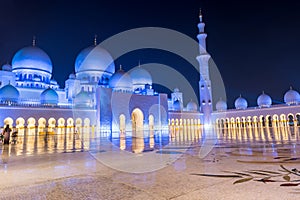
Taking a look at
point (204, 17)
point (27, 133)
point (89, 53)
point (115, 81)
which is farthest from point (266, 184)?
point (204, 17)

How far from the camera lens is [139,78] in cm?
2530

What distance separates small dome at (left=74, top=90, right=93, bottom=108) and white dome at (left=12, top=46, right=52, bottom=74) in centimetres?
538

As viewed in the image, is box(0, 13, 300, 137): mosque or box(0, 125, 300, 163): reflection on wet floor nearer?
box(0, 125, 300, 163): reflection on wet floor

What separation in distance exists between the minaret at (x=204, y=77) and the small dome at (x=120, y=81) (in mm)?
8664

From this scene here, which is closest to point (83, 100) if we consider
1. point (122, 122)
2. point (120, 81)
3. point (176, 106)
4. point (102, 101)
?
point (102, 101)

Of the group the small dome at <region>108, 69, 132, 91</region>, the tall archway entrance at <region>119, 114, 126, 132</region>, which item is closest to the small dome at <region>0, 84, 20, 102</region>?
the tall archway entrance at <region>119, 114, 126, 132</region>

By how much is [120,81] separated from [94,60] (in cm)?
342

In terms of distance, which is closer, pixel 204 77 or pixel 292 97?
pixel 292 97

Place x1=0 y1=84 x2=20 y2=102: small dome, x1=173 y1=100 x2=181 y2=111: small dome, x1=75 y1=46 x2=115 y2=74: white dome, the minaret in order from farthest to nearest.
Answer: x1=173 y1=100 x2=181 y2=111: small dome → the minaret → x1=75 y1=46 x2=115 y2=74: white dome → x1=0 y1=84 x2=20 y2=102: small dome

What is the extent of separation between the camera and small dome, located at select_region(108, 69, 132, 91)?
70.6 feet

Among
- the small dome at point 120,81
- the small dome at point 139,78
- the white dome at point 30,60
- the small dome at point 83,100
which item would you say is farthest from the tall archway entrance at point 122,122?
the white dome at point 30,60

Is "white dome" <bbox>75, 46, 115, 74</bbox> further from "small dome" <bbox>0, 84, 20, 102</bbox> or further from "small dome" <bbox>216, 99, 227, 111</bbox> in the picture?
"small dome" <bbox>216, 99, 227, 111</bbox>

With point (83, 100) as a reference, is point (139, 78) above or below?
above

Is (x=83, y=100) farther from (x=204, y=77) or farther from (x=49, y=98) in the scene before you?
(x=204, y=77)
